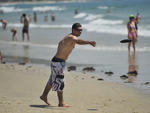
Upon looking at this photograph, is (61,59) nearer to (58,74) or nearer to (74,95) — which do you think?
(58,74)

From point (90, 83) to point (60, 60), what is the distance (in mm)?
2579

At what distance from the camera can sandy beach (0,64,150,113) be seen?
269 inches

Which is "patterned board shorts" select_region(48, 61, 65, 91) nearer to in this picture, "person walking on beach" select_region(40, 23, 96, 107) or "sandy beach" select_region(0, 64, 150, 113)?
"person walking on beach" select_region(40, 23, 96, 107)

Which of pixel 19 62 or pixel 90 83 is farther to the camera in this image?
pixel 19 62

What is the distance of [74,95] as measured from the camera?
26.7ft

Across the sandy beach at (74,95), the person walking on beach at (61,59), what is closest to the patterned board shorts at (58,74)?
the person walking on beach at (61,59)

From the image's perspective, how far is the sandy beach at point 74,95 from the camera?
6.83m

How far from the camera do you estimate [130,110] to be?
686 cm

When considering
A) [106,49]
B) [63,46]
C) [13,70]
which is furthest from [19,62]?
[63,46]

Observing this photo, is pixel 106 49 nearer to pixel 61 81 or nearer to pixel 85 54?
pixel 85 54

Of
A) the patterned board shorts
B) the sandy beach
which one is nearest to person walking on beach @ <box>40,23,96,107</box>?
the patterned board shorts

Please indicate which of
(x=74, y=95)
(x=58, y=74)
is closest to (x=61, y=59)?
(x=58, y=74)

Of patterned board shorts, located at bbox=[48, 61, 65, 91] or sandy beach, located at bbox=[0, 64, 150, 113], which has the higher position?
patterned board shorts, located at bbox=[48, 61, 65, 91]

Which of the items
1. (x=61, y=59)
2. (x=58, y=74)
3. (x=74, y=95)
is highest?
(x=61, y=59)
